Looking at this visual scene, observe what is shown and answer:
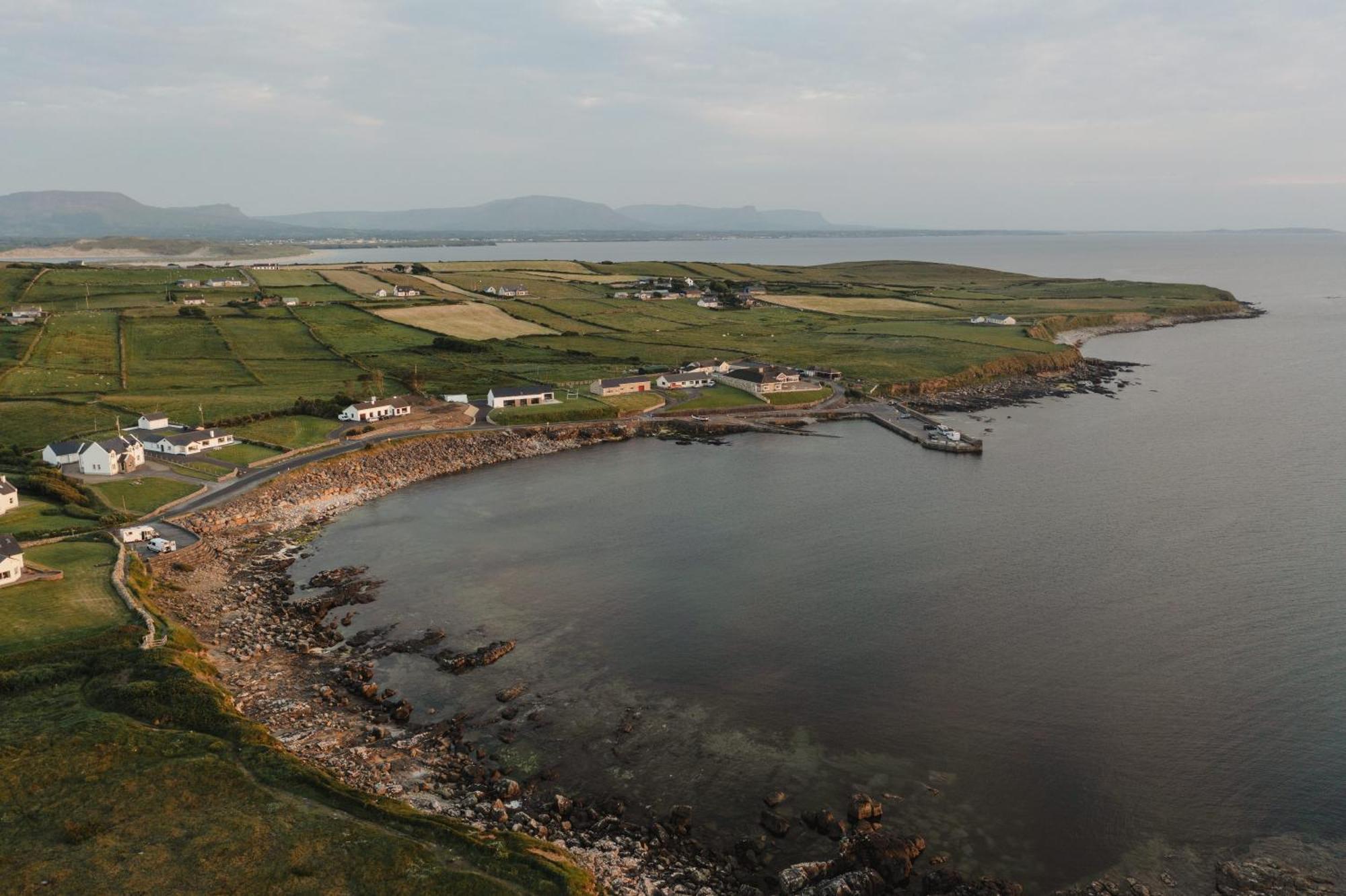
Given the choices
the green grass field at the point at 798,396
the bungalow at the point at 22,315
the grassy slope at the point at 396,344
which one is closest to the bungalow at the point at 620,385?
the grassy slope at the point at 396,344

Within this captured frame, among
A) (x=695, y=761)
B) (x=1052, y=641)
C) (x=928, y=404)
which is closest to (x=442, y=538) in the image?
(x=695, y=761)

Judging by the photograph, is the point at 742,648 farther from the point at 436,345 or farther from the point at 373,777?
the point at 436,345

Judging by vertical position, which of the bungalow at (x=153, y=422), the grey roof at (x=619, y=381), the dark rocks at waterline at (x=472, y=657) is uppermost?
the grey roof at (x=619, y=381)

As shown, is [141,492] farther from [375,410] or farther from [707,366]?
[707,366]

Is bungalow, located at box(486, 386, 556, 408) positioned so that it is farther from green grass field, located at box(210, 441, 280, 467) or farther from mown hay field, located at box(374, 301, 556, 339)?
mown hay field, located at box(374, 301, 556, 339)

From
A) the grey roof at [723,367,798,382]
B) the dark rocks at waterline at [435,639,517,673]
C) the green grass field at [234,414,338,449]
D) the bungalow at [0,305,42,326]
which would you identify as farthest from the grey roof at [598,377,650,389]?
the bungalow at [0,305,42,326]

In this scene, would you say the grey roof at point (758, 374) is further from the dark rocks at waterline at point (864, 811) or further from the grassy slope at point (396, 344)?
the dark rocks at waterline at point (864, 811)
